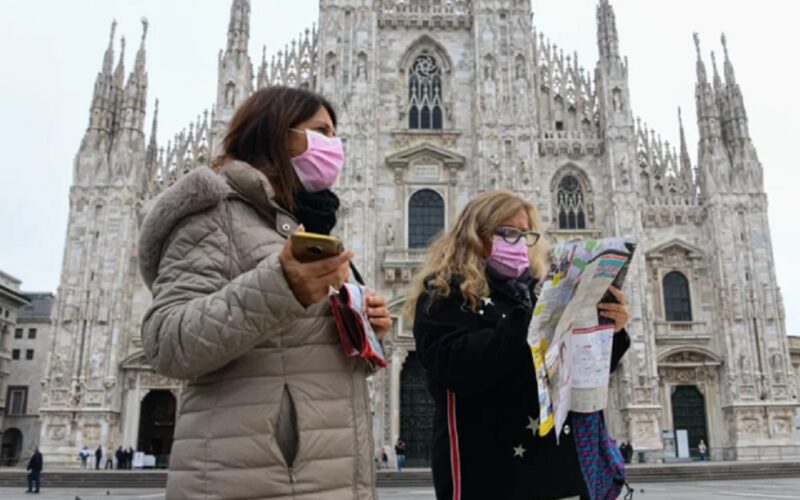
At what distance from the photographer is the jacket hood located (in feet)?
7.12

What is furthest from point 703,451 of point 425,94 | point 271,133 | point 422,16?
→ point 271,133

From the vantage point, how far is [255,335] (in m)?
1.96

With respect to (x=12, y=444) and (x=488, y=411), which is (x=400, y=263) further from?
(x=12, y=444)

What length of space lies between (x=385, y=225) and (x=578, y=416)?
22064 millimetres

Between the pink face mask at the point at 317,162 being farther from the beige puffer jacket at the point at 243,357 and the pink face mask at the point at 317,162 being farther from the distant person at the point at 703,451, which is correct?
the distant person at the point at 703,451

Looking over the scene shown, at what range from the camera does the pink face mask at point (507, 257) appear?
3314 millimetres

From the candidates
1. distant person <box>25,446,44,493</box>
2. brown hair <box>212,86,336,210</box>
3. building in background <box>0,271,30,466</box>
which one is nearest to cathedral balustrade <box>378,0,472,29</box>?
distant person <box>25,446,44,493</box>

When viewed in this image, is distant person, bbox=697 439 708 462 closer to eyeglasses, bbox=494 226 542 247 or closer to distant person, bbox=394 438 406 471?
distant person, bbox=394 438 406 471

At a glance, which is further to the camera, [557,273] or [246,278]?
[557,273]

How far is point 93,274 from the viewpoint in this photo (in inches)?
934

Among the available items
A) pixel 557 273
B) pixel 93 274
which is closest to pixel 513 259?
pixel 557 273

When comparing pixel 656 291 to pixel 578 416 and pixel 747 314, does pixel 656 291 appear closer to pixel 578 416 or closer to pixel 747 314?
pixel 747 314

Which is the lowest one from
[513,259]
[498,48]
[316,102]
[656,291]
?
[513,259]

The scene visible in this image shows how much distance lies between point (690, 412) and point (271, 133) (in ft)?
81.8
